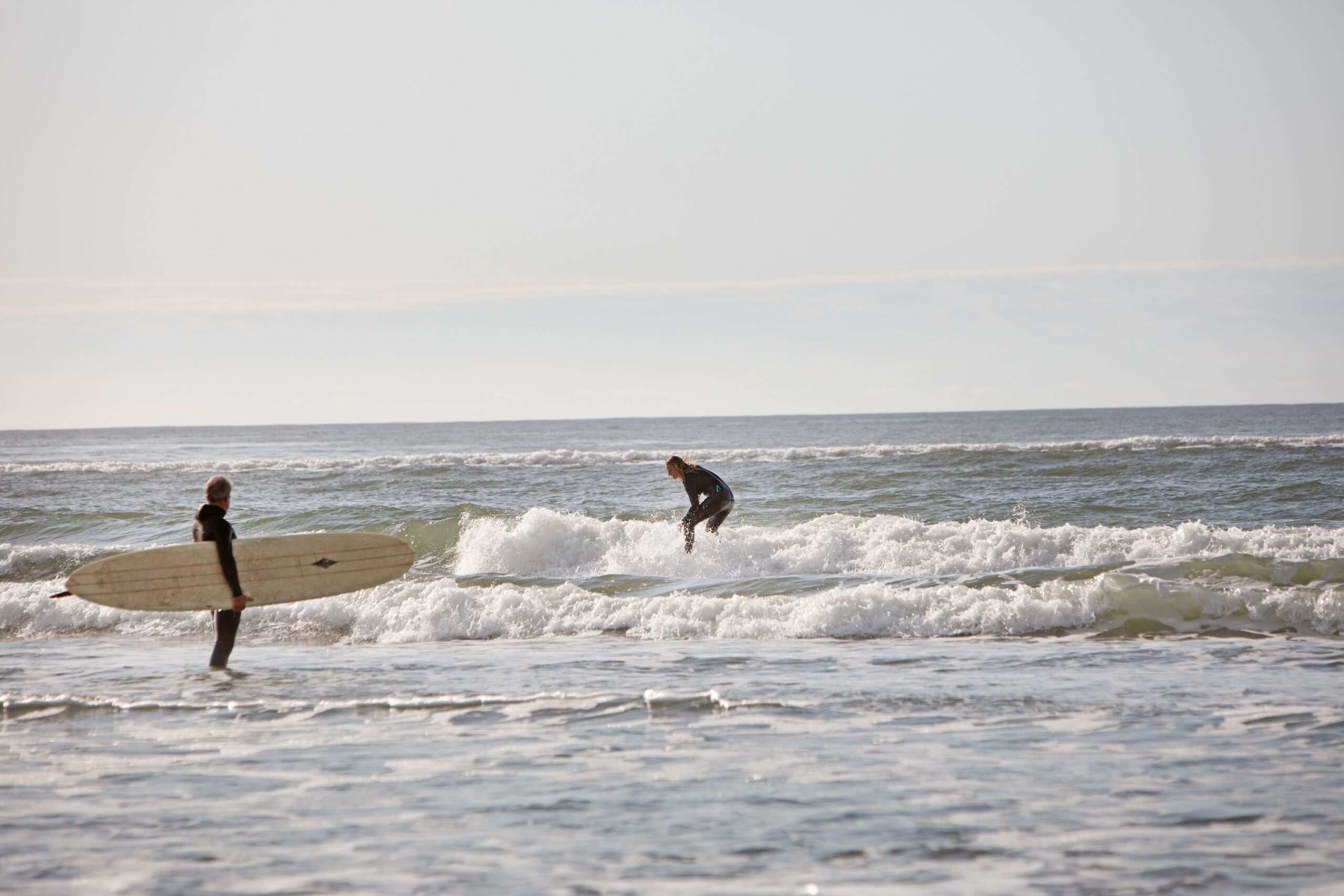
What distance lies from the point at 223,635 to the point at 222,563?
85 centimetres

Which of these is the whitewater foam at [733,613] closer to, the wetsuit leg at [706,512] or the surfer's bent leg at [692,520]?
the surfer's bent leg at [692,520]

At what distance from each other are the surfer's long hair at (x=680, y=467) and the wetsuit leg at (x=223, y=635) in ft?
17.6

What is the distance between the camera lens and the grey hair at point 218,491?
890 cm

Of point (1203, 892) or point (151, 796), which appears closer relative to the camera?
point (1203, 892)

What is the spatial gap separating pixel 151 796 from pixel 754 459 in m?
35.7

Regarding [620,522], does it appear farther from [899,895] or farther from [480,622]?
[899,895]

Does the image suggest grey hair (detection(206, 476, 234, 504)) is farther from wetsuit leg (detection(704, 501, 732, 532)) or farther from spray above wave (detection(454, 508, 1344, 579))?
spray above wave (detection(454, 508, 1344, 579))

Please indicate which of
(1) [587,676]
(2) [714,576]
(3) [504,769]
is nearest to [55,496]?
(2) [714,576]

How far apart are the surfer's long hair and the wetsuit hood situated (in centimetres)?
543

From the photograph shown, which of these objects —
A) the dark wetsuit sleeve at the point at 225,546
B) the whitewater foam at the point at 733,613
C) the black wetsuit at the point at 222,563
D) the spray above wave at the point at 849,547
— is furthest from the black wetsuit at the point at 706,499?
the dark wetsuit sleeve at the point at 225,546

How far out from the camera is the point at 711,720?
721 cm

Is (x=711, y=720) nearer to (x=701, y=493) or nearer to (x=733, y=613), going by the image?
(x=733, y=613)

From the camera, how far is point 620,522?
18.1 meters

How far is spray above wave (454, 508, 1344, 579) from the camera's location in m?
15.6
